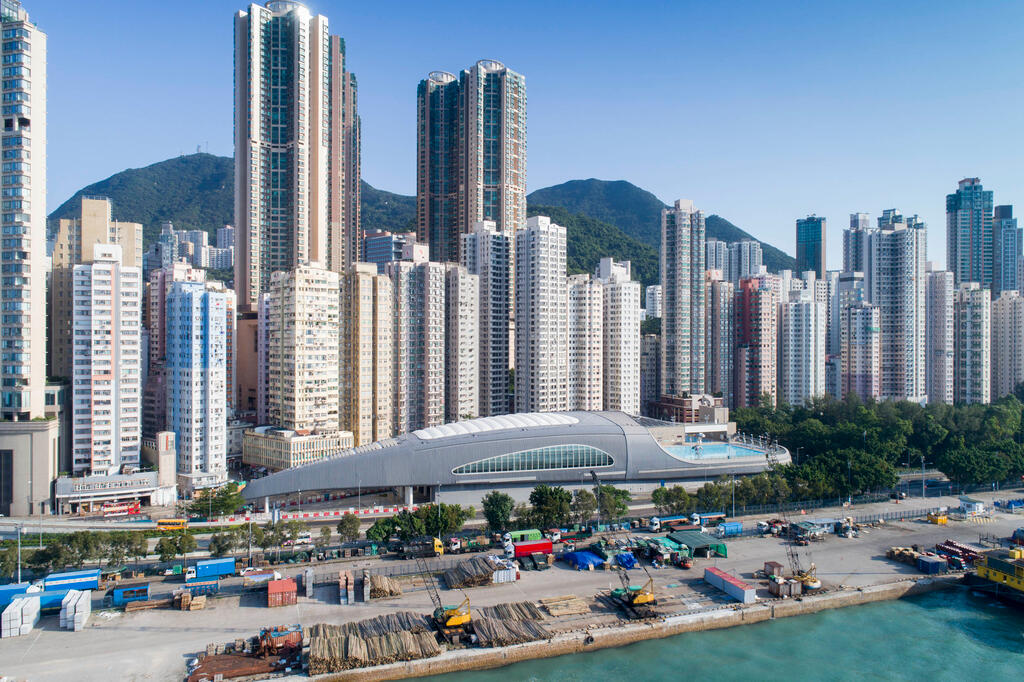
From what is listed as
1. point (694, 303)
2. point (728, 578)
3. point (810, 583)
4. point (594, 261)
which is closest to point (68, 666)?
point (728, 578)

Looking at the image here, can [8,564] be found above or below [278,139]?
below

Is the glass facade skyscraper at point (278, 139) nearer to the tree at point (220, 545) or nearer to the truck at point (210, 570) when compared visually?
the tree at point (220, 545)

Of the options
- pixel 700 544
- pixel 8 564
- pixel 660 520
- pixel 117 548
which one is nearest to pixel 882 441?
pixel 660 520

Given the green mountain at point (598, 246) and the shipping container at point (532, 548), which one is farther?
the green mountain at point (598, 246)

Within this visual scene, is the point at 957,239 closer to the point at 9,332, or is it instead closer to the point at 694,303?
the point at 694,303

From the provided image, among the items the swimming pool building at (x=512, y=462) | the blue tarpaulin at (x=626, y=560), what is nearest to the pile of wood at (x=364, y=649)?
the blue tarpaulin at (x=626, y=560)

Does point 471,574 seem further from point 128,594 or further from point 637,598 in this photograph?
point 128,594

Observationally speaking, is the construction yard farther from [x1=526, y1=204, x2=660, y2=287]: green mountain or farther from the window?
[x1=526, y1=204, x2=660, y2=287]: green mountain
